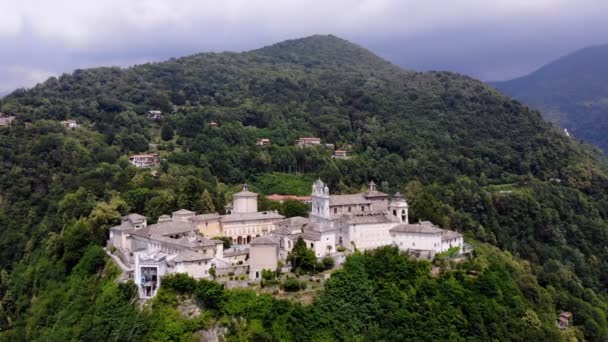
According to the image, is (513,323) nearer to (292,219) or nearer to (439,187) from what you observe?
(292,219)

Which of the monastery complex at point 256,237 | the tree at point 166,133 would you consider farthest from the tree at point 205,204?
the tree at point 166,133

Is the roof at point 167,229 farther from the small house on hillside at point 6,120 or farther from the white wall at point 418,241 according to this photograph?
the small house on hillside at point 6,120

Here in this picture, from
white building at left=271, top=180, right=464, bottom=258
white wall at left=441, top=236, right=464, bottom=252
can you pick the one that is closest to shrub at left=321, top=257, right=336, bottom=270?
white building at left=271, top=180, right=464, bottom=258

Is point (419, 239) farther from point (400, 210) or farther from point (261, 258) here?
point (261, 258)

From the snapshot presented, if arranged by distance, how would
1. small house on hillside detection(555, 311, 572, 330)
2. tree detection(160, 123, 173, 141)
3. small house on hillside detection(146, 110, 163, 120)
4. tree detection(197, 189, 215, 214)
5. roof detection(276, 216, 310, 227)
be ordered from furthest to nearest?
small house on hillside detection(146, 110, 163, 120), tree detection(160, 123, 173, 141), tree detection(197, 189, 215, 214), small house on hillside detection(555, 311, 572, 330), roof detection(276, 216, 310, 227)

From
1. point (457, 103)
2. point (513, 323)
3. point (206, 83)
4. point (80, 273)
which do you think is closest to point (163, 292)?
point (80, 273)

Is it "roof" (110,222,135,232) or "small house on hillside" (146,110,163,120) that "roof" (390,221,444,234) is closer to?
"roof" (110,222,135,232)

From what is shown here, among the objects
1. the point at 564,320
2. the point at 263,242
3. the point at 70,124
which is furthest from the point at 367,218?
the point at 70,124
